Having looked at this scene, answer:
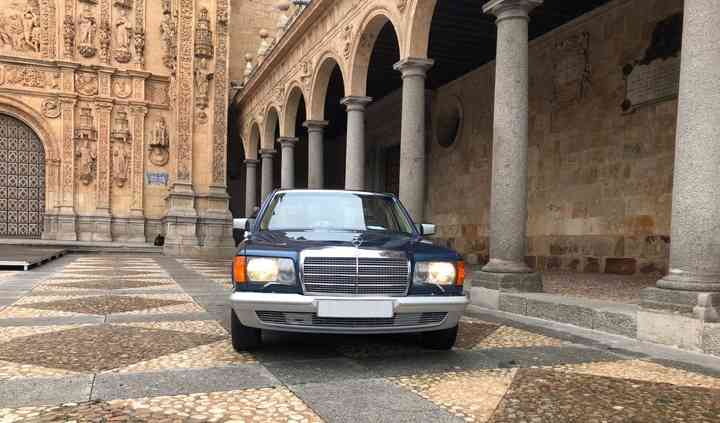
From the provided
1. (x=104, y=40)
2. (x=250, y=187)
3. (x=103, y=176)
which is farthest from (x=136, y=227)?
(x=104, y=40)

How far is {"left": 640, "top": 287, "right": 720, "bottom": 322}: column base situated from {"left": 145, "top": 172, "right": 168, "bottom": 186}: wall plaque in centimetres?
2041

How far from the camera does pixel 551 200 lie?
12.9 m

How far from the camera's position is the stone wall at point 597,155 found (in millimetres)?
10203

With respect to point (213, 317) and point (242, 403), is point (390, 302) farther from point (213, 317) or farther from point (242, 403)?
point (213, 317)

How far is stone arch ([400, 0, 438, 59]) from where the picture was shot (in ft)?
32.7

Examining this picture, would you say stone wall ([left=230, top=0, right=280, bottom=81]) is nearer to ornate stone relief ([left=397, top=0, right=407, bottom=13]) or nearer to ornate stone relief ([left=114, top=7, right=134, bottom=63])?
ornate stone relief ([left=114, top=7, right=134, bottom=63])

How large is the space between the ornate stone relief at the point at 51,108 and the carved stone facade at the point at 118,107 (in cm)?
4

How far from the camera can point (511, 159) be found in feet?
23.1

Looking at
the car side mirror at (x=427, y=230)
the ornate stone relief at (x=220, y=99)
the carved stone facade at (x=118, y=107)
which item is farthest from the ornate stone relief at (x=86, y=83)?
the car side mirror at (x=427, y=230)

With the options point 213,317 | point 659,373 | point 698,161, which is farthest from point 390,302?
point 698,161

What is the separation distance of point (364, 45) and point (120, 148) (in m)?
13.5

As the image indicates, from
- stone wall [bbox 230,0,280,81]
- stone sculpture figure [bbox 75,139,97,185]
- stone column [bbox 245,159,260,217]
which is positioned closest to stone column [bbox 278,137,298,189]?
stone column [bbox 245,159,260,217]

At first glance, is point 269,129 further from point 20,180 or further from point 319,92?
point 20,180

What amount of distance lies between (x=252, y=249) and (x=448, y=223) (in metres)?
13.9
